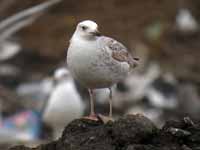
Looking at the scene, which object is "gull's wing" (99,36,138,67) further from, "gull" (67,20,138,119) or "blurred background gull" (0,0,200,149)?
"blurred background gull" (0,0,200,149)

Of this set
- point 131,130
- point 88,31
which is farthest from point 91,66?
point 131,130

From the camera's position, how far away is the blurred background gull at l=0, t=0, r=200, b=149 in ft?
27.4

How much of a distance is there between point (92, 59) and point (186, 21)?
976 cm

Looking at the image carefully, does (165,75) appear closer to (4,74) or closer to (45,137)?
(4,74)

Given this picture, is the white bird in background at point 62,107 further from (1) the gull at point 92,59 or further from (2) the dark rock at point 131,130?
(2) the dark rock at point 131,130

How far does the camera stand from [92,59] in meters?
4.12

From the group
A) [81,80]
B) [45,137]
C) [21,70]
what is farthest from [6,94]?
[81,80]

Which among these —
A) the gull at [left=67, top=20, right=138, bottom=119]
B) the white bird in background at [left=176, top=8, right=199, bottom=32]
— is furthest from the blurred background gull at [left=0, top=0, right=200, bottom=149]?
the gull at [left=67, top=20, right=138, bottom=119]

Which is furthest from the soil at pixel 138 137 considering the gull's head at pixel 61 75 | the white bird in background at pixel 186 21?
the white bird in background at pixel 186 21

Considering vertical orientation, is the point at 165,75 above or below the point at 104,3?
below

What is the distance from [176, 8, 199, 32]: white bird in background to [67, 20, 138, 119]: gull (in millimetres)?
9304

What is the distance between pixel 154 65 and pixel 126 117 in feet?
26.8

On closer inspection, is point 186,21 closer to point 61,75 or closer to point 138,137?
point 61,75

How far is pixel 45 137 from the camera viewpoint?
8.55m
